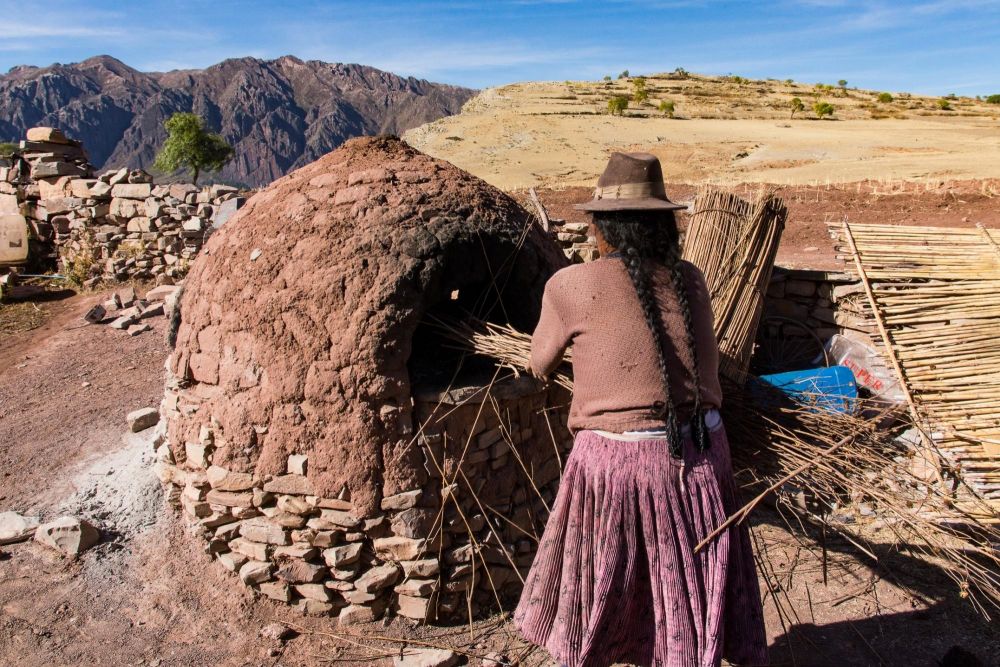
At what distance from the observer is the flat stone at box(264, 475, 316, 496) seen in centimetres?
337

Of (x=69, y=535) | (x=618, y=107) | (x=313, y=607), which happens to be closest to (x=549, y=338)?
(x=313, y=607)

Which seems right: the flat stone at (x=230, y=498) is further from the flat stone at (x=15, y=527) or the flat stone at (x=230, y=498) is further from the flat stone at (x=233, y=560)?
the flat stone at (x=15, y=527)

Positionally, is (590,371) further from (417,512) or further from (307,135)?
(307,135)

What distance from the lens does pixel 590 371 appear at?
7.16ft

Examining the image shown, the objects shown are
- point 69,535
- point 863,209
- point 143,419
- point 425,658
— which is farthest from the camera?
point 863,209

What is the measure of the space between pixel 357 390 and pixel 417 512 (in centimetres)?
66

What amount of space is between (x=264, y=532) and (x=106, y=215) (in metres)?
8.99

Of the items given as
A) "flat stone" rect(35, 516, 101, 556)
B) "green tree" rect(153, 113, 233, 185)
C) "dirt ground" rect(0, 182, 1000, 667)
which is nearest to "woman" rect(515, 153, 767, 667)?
"dirt ground" rect(0, 182, 1000, 667)

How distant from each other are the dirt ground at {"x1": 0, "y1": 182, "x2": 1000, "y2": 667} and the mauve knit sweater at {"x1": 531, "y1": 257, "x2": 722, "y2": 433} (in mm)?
935

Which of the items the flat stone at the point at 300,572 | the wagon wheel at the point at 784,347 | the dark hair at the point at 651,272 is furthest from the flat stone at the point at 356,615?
the wagon wheel at the point at 784,347

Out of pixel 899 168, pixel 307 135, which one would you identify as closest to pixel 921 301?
pixel 899 168

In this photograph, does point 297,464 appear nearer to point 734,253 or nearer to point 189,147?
point 734,253

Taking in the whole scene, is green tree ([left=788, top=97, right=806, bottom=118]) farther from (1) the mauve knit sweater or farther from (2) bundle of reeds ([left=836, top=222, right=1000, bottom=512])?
(1) the mauve knit sweater

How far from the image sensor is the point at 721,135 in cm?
3158
